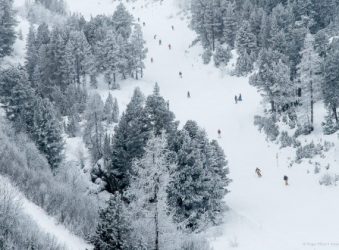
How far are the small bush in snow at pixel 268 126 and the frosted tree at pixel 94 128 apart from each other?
16.8 meters

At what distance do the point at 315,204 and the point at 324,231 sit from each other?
16.5 ft

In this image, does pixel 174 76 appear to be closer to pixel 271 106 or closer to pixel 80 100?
pixel 80 100

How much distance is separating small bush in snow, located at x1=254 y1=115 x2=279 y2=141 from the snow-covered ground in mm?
711

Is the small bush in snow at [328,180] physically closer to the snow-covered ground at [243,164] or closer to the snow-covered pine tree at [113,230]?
the snow-covered ground at [243,164]

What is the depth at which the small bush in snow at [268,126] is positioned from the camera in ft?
154

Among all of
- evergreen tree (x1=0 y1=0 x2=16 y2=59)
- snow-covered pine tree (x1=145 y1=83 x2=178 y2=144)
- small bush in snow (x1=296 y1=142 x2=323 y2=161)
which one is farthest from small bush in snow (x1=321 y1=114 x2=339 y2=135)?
evergreen tree (x1=0 y1=0 x2=16 y2=59)

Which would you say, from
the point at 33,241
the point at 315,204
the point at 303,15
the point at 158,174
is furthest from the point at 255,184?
the point at 303,15

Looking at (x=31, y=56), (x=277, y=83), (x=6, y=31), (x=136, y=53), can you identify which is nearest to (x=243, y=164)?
(x=277, y=83)

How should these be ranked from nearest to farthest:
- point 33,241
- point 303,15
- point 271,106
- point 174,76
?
point 33,241
point 271,106
point 303,15
point 174,76

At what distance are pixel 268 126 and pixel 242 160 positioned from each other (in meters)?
5.84

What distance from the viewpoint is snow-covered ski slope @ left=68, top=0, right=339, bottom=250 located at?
28109mm

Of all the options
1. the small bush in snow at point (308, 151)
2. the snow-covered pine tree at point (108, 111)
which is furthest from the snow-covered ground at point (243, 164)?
the snow-covered pine tree at point (108, 111)

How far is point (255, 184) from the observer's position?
3888 cm

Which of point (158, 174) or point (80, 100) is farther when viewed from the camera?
point (80, 100)
